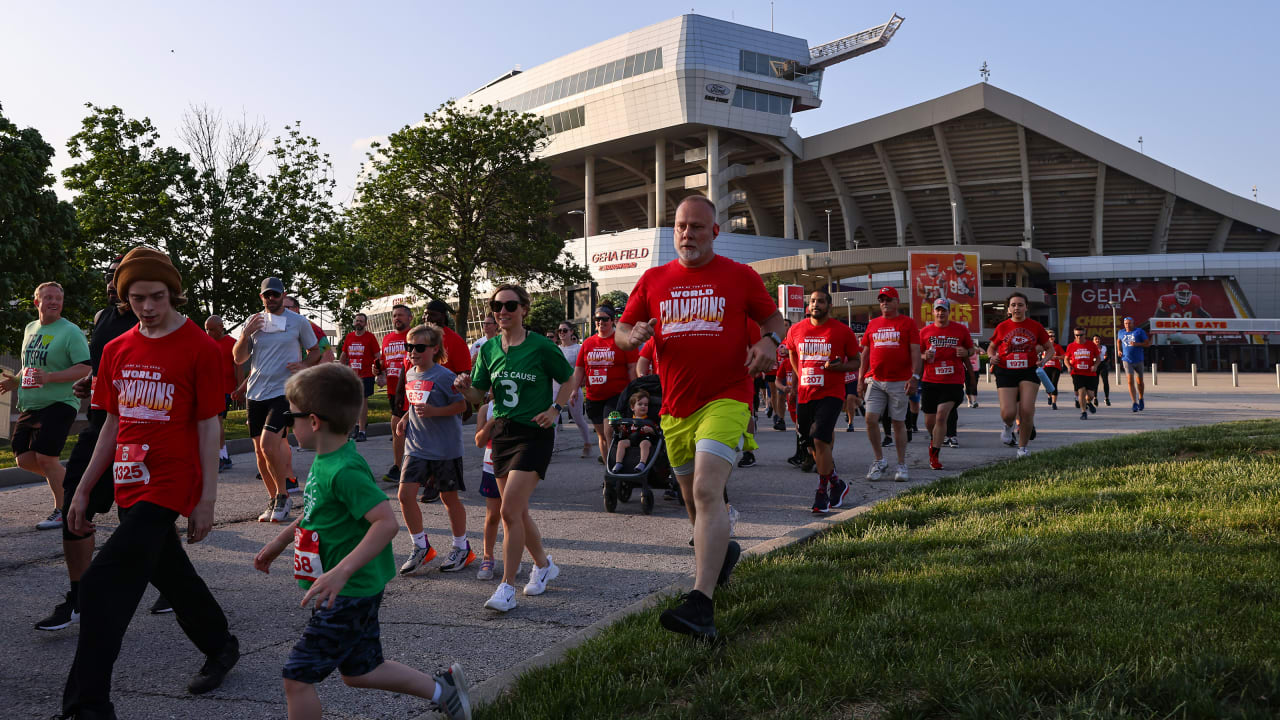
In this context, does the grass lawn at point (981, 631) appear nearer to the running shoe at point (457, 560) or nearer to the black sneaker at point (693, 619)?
the black sneaker at point (693, 619)

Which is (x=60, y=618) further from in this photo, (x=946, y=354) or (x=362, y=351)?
(x=362, y=351)

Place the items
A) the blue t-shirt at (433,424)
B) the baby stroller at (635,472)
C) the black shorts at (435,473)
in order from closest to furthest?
the black shorts at (435,473) → the blue t-shirt at (433,424) → the baby stroller at (635,472)

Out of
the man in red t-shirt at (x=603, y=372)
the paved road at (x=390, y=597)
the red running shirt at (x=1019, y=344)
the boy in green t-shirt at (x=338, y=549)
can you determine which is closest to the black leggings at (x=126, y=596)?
the paved road at (x=390, y=597)

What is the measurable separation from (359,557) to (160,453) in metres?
1.35

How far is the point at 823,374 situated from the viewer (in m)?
8.62

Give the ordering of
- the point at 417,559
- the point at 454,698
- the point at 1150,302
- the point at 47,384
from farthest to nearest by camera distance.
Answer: the point at 1150,302
the point at 47,384
the point at 417,559
the point at 454,698

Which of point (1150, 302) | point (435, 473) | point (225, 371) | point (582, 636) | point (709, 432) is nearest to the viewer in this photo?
point (225, 371)

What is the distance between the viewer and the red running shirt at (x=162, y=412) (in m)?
3.59

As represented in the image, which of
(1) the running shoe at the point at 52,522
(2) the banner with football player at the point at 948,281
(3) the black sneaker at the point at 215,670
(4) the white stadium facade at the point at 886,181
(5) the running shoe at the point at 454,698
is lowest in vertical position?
(1) the running shoe at the point at 52,522

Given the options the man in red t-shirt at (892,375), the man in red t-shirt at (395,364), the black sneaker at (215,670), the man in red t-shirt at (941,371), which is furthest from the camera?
the man in red t-shirt at (941,371)

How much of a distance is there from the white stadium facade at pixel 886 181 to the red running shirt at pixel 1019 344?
55784mm

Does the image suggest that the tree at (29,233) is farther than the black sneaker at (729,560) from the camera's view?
Yes

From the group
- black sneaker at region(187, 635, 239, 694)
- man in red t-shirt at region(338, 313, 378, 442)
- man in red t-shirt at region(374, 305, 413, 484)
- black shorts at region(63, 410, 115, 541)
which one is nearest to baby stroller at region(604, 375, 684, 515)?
man in red t-shirt at region(374, 305, 413, 484)

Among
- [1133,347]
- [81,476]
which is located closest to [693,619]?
[81,476]
